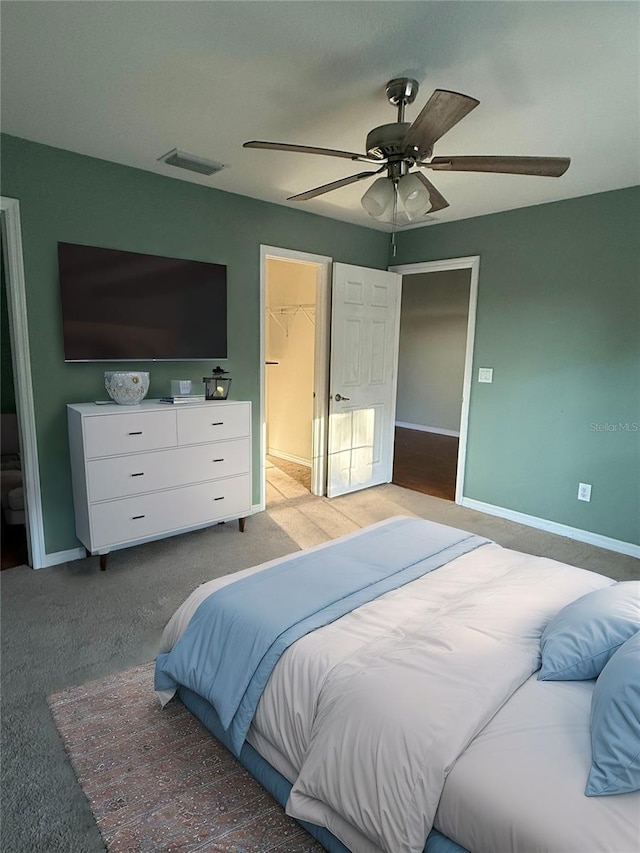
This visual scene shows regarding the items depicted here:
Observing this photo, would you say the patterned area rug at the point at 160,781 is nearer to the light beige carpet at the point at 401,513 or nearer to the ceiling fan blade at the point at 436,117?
the light beige carpet at the point at 401,513

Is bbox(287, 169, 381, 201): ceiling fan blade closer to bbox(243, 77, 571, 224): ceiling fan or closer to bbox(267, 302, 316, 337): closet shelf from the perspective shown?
bbox(243, 77, 571, 224): ceiling fan

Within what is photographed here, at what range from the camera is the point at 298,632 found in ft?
5.15

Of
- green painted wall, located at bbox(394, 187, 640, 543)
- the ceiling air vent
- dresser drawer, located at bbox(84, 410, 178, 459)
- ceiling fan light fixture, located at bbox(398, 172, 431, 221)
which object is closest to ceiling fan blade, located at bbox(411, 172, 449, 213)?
ceiling fan light fixture, located at bbox(398, 172, 431, 221)

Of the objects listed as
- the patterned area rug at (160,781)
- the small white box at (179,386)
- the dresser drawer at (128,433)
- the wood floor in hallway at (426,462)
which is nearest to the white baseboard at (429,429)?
the wood floor in hallway at (426,462)

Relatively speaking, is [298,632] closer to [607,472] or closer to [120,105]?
[120,105]

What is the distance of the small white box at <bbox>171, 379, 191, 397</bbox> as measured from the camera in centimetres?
353

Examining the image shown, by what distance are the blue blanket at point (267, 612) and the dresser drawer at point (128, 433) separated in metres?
1.47

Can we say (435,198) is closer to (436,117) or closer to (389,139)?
(389,139)

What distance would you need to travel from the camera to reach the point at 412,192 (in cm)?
210

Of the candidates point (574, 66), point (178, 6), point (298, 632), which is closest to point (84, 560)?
point (298, 632)

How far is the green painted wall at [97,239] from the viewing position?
2.89 m

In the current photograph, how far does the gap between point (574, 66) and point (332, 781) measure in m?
2.61

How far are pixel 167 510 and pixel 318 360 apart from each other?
1.99m

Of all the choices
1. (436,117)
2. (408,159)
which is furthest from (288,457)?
(436,117)
